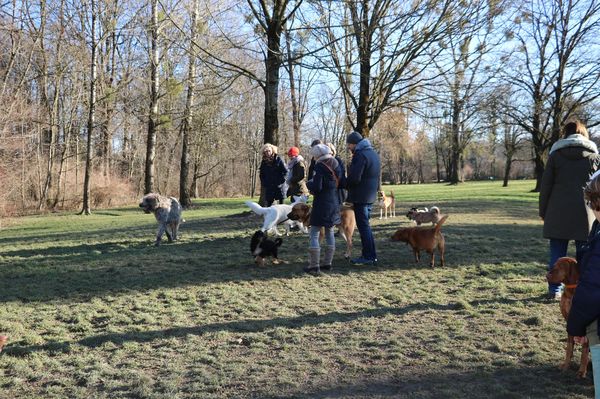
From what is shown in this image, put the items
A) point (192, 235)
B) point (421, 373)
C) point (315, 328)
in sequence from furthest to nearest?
point (192, 235) → point (315, 328) → point (421, 373)

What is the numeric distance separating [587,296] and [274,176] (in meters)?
7.77

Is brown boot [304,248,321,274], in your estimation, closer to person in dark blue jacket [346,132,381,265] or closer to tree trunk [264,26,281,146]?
person in dark blue jacket [346,132,381,265]

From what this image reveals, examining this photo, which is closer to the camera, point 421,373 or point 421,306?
point 421,373

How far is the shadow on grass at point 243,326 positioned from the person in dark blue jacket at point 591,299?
98.8 inches

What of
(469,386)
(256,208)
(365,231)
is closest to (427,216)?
(365,231)

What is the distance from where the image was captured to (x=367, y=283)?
6172mm

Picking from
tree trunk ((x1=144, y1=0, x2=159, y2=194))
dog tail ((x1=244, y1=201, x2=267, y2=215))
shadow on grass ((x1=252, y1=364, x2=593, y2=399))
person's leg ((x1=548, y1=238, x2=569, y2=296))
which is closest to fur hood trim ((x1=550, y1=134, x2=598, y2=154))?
person's leg ((x1=548, y1=238, x2=569, y2=296))

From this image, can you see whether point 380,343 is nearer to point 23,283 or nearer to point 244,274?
point 244,274

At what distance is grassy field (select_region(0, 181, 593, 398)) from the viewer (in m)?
3.29

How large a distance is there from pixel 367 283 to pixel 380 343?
2.15m

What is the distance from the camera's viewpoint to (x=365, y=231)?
7.10 metres

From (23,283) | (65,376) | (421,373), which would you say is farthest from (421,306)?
(23,283)

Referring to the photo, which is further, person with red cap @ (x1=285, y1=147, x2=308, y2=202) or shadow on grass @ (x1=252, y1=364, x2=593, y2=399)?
person with red cap @ (x1=285, y1=147, x2=308, y2=202)

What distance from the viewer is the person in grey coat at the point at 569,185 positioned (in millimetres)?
4996
